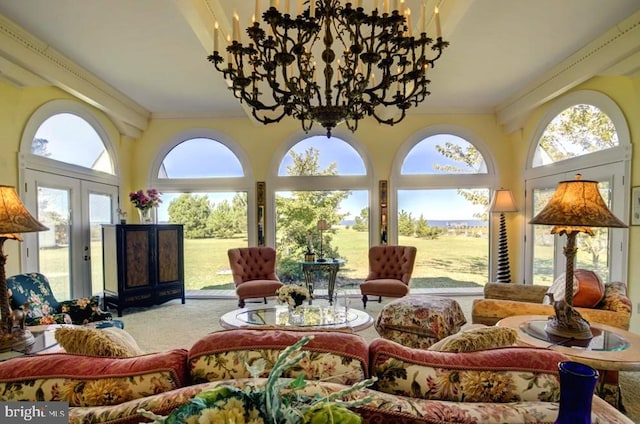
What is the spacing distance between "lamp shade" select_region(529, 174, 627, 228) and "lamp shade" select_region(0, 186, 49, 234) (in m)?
3.31

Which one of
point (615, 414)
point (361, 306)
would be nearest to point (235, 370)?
point (615, 414)

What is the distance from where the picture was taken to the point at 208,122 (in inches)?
222

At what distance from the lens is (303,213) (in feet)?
18.8

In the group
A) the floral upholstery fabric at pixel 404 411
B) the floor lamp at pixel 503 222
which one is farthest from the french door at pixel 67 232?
the floor lamp at pixel 503 222

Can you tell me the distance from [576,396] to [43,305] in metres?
3.80

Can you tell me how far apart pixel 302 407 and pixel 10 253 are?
4.29 metres

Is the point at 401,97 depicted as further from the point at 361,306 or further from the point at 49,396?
the point at 361,306

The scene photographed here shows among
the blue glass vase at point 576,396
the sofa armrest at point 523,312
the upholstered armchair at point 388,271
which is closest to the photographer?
the blue glass vase at point 576,396

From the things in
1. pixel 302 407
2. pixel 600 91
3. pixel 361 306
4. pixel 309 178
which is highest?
pixel 600 91

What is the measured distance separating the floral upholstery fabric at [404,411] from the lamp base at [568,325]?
135 centimetres

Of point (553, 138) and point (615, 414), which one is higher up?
point (553, 138)

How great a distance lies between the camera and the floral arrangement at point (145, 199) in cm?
506

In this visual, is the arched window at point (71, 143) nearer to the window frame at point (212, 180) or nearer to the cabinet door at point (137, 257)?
the window frame at point (212, 180)

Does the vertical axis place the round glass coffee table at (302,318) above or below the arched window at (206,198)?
below
